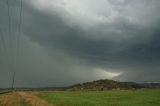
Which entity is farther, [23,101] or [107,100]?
[107,100]

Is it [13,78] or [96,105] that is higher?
[13,78]

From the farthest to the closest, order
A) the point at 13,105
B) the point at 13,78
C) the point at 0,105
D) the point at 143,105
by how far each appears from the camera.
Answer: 1. the point at 13,78
2. the point at 0,105
3. the point at 13,105
4. the point at 143,105

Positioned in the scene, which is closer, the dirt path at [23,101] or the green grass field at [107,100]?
the green grass field at [107,100]

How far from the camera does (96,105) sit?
46.3 metres

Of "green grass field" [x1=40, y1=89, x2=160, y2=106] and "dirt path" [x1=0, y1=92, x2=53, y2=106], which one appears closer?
"green grass field" [x1=40, y1=89, x2=160, y2=106]

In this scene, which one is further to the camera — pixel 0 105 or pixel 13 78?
pixel 13 78

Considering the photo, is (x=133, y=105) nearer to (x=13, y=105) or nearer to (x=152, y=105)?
(x=152, y=105)

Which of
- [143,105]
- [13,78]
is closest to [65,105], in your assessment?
[143,105]

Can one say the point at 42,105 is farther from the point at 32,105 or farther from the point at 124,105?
the point at 124,105

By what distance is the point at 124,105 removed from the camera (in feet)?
147

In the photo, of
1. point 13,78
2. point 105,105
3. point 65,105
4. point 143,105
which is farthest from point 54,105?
point 13,78

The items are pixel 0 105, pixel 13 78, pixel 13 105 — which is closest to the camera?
pixel 13 105

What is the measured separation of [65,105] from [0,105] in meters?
17.2

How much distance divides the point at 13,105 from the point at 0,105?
21.1ft
